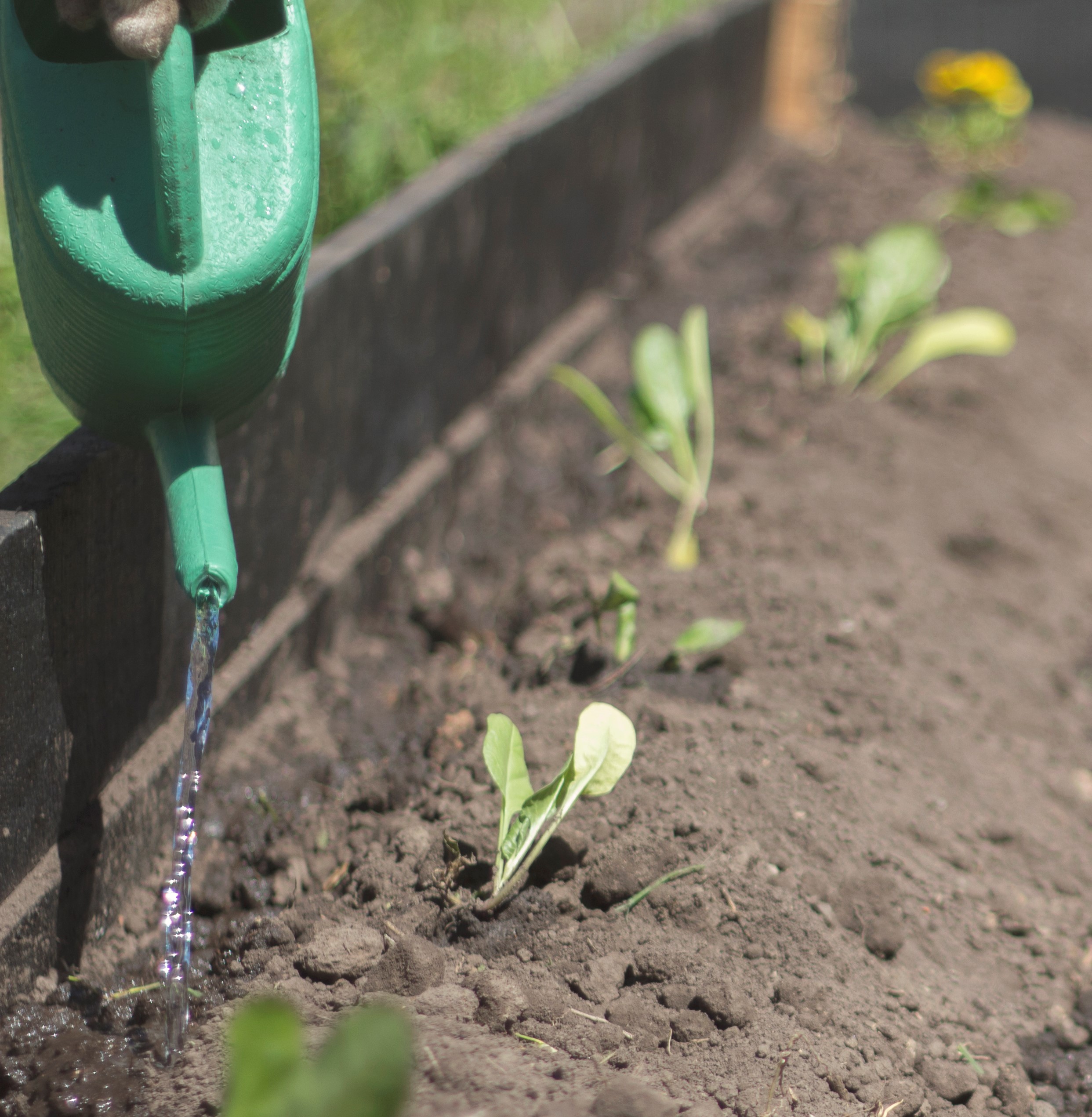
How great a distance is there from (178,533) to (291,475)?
75cm

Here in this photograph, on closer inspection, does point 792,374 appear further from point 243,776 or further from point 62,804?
point 62,804

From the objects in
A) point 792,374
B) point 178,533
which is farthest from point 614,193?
point 178,533

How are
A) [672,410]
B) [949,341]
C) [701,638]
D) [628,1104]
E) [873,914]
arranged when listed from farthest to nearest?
[949,341] → [672,410] → [701,638] → [873,914] → [628,1104]

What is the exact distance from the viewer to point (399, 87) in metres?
3.09

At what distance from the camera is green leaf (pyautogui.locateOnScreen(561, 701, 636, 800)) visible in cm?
146

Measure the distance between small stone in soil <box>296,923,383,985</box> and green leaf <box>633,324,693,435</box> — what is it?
1.44m

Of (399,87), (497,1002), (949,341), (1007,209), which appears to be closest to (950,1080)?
(497,1002)

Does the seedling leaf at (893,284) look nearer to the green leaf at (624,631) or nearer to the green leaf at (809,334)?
the green leaf at (809,334)

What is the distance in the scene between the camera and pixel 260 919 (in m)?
1.55

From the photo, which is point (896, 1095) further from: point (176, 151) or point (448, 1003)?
point (176, 151)

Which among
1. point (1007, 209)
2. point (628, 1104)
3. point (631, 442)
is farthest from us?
point (1007, 209)

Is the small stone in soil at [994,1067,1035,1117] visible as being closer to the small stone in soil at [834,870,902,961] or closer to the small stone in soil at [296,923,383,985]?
the small stone in soil at [834,870,902,961]

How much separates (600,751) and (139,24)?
0.92 meters

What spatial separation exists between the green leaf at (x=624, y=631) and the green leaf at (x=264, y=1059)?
1.17m
